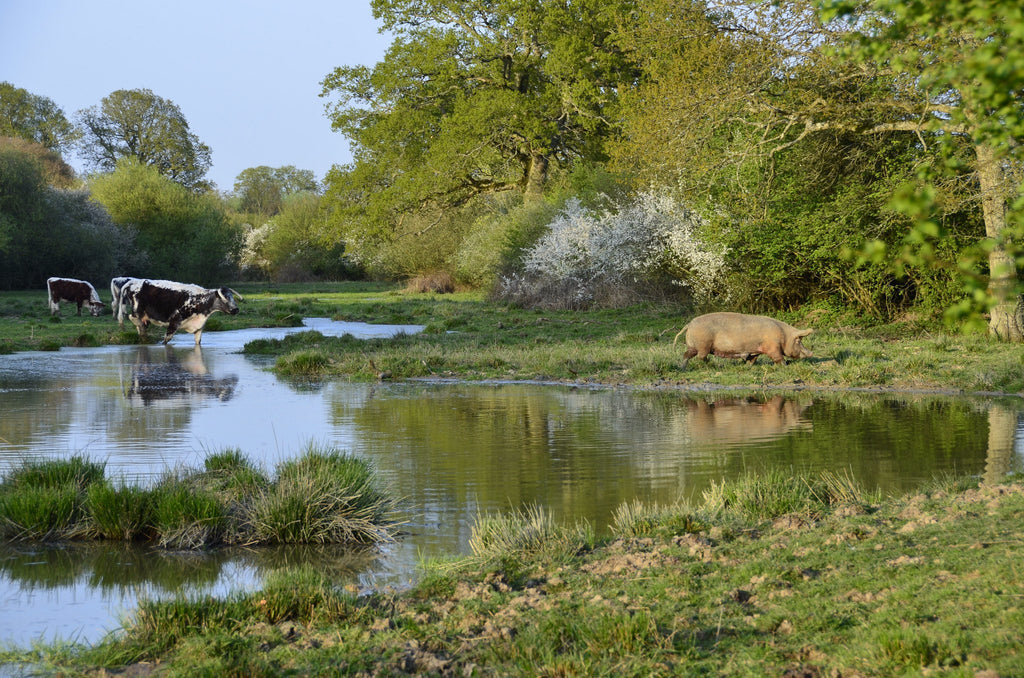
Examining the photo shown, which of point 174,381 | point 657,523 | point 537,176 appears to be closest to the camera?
point 657,523

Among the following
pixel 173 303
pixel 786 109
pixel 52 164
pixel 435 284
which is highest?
pixel 52 164

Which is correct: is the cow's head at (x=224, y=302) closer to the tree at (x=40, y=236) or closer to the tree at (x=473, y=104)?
the tree at (x=473, y=104)

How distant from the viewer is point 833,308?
25703mm

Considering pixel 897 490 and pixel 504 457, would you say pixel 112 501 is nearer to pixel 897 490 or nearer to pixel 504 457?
pixel 504 457

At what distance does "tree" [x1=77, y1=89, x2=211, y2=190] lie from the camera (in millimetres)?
78125

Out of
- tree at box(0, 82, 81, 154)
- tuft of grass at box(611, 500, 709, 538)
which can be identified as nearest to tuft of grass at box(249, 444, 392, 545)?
tuft of grass at box(611, 500, 709, 538)

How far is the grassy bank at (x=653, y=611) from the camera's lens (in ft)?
15.7

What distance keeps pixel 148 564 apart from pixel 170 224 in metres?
57.0

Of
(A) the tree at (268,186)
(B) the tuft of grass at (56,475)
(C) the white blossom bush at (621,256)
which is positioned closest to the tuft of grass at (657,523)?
(B) the tuft of grass at (56,475)

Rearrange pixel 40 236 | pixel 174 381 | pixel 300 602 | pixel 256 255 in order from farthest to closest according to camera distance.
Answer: pixel 256 255 → pixel 40 236 → pixel 174 381 → pixel 300 602

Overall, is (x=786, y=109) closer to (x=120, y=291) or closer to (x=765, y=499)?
(x=765, y=499)

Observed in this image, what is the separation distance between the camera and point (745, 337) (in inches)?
712

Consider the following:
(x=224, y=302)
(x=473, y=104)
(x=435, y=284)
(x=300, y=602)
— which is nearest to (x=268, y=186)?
(x=435, y=284)

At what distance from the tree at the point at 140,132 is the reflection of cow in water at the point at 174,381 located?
5968 cm
